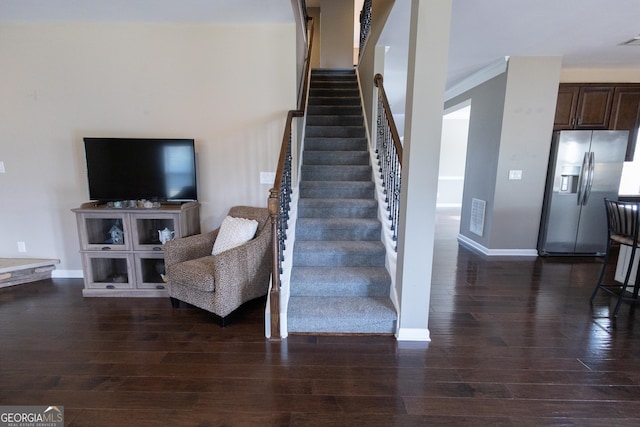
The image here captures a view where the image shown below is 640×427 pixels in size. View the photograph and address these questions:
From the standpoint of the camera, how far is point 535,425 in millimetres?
1555

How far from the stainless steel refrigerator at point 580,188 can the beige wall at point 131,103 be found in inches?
150

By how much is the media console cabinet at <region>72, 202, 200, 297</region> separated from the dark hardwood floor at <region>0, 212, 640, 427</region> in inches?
5.7

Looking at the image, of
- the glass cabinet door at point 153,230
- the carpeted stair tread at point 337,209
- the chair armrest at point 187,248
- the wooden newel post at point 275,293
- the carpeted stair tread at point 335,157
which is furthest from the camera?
the carpeted stair tread at point 335,157

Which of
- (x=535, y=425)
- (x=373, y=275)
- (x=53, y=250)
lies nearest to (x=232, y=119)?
(x=373, y=275)

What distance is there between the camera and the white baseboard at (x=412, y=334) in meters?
2.26

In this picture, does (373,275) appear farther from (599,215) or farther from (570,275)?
(599,215)

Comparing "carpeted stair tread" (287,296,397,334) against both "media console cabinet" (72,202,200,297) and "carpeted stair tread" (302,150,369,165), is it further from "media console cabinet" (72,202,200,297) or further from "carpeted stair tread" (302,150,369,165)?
"carpeted stair tread" (302,150,369,165)

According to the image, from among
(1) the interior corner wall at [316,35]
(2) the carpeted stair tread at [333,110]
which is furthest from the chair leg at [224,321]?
(1) the interior corner wall at [316,35]

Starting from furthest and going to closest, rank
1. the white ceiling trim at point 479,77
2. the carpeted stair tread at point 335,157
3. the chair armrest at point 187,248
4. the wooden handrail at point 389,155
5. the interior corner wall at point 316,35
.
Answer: the interior corner wall at point 316,35 < the white ceiling trim at point 479,77 < the carpeted stair tread at point 335,157 < the wooden handrail at point 389,155 < the chair armrest at point 187,248

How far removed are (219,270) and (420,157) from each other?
1752 millimetres

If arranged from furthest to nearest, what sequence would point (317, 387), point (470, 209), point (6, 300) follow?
point (470, 209) < point (6, 300) < point (317, 387)

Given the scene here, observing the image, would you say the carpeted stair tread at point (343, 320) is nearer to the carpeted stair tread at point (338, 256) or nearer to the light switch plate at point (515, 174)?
the carpeted stair tread at point (338, 256)

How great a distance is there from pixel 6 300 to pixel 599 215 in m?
7.18

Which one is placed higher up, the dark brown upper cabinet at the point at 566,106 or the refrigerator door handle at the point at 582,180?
the dark brown upper cabinet at the point at 566,106
